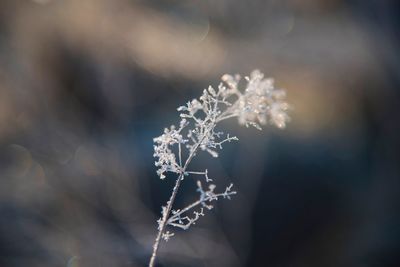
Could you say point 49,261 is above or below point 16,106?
below

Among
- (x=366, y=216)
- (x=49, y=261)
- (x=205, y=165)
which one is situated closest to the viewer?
(x=49, y=261)

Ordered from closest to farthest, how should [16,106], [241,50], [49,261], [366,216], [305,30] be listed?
[49,261] < [366,216] < [16,106] < [241,50] < [305,30]

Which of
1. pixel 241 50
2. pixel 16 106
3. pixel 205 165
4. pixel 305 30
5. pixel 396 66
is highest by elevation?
pixel 305 30

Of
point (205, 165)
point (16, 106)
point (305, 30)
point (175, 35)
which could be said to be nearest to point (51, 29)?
point (16, 106)

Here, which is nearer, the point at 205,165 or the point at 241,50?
the point at 205,165

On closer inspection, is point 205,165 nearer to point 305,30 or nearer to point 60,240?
point 60,240

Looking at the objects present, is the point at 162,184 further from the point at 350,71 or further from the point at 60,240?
the point at 350,71
